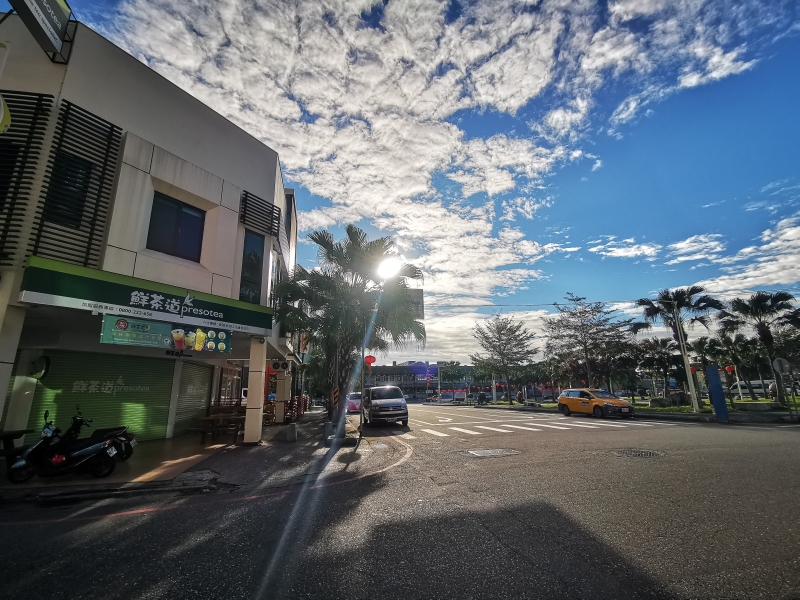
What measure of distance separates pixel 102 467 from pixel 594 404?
2257cm

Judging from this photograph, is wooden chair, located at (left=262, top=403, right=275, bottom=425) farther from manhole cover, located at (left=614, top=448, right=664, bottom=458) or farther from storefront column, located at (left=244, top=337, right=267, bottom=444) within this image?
manhole cover, located at (left=614, top=448, right=664, bottom=458)

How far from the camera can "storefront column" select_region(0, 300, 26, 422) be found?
7.10 m

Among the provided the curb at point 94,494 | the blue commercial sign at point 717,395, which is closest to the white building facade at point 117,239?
the curb at point 94,494

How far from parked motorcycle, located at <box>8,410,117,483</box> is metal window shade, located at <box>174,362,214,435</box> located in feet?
20.4

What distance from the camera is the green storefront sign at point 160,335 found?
8.39 meters

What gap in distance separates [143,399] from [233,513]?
354 inches

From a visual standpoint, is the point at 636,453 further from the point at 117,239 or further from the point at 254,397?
the point at 117,239

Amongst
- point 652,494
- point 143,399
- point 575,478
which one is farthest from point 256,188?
point 652,494

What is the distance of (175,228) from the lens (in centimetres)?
1051

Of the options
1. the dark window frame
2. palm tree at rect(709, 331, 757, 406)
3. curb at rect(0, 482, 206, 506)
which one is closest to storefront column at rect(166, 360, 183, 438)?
the dark window frame

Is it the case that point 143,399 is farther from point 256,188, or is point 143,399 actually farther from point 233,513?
point 233,513

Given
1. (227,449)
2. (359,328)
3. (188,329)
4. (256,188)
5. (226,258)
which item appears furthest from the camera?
(359,328)

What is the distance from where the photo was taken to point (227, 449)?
10.6 m

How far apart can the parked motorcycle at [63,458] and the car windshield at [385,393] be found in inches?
480
